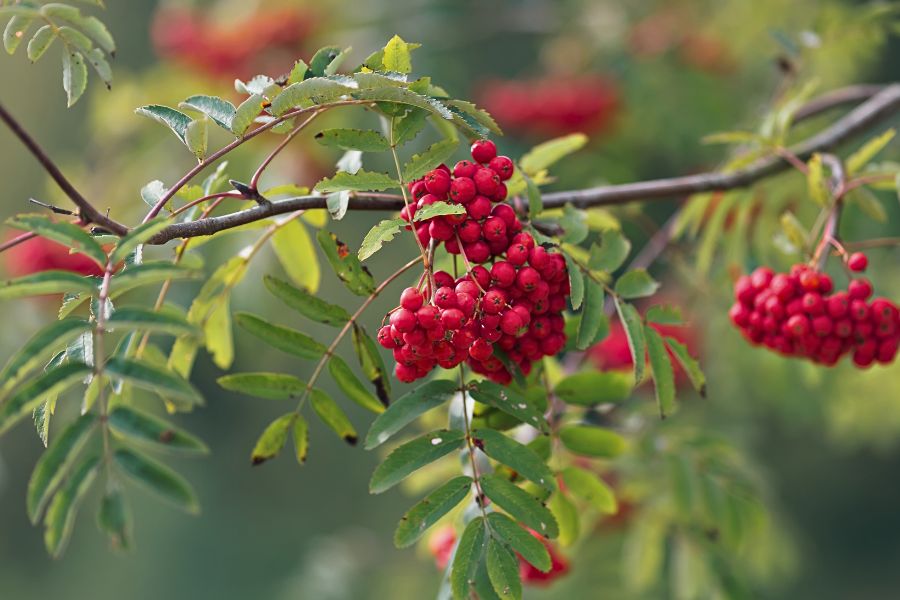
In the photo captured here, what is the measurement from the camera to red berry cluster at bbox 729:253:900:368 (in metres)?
1.25

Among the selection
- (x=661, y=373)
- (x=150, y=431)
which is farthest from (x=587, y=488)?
(x=150, y=431)

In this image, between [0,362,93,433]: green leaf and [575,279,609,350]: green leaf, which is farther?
[575,279,609,350]: green leaf

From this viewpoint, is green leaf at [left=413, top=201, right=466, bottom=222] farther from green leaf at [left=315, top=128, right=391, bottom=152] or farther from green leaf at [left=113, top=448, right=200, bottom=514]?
green leaf at [left=113, top=448, right=200, bottom=514]

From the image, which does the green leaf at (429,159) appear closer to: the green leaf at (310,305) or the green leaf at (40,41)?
the green leaf at (310,305)

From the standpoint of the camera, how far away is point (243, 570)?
5430 millimetres

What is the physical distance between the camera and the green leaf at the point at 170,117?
41.8 inches

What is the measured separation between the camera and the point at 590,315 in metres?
1.12

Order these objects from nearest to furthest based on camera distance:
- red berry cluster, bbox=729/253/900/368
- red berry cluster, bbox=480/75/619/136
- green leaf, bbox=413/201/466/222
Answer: green leaf, bbox=413/201/466/222 → red berry cluster, bbox=729/253/900/368 → red berry cluster, bbox=480/75/619/136

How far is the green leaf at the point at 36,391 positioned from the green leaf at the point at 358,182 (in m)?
0.33

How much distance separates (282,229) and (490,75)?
10.2 ft

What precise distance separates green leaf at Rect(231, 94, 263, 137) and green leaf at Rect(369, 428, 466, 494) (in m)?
0.39

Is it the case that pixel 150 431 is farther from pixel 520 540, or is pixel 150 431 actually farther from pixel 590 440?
pixel 590 440

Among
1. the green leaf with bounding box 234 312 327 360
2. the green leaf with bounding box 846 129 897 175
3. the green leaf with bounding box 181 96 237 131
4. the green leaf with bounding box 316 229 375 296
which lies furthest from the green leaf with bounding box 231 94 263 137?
the green leaf with bounding box 846 129 897 175

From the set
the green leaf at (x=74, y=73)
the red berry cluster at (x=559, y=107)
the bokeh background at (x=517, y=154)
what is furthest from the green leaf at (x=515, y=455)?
the red berry cluster at (x=559, y=107)
